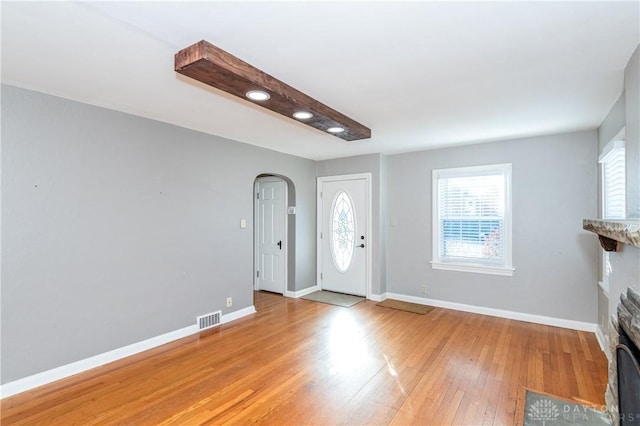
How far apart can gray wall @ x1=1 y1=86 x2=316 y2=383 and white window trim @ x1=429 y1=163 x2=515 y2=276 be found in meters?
2.93

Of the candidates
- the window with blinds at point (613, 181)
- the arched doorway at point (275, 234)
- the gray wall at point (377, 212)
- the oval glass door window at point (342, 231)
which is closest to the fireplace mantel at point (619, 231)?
the window with blinds at point (613, 181)

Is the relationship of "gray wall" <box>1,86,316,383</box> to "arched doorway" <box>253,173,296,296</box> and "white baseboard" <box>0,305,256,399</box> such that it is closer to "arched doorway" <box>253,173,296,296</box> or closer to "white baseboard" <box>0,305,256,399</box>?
"white baseboard" <box>0,305,256,399</box>

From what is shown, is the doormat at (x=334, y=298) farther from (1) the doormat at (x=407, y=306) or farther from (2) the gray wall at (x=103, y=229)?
(2) the gray wall at (x=103, y=229)

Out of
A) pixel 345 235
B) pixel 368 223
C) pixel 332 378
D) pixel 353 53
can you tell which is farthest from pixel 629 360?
pixel 345 235

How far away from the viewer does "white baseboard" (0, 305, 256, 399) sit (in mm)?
2541

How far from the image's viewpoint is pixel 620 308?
187 cm

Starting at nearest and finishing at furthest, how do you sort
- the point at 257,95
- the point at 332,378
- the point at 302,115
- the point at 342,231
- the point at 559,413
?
the point at 559,413 < the point at 257,95 < the point at 332,378 < the point at 302,115 < the point at 342,231

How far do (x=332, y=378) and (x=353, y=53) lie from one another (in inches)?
100

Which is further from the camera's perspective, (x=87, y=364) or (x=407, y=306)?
(x=407, y=306)

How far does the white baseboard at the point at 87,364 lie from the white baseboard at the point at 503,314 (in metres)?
3.25

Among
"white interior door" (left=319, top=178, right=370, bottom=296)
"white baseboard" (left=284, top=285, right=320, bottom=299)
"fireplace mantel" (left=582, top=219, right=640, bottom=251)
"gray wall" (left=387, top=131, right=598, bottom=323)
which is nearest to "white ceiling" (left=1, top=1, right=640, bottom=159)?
"gray wall" (left=387, top=131, right=598, bottom=323)

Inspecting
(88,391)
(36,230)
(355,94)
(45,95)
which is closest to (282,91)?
(355,94)

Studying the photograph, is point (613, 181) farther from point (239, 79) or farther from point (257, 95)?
point (239, 79)

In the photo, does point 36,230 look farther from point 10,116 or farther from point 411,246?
point 411,246
